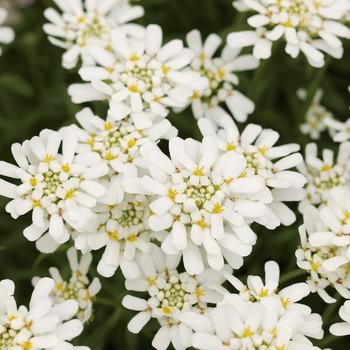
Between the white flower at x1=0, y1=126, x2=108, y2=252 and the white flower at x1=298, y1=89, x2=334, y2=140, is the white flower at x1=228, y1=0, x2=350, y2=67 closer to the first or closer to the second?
the white flower at x1=298, y1=89, x2=334, y2=140

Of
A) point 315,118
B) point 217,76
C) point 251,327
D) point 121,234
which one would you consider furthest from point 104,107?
point 251,327

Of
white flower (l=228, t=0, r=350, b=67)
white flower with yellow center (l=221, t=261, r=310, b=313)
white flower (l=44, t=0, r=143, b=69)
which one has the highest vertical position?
white flower (l=228, t=0, r=350, b=67)

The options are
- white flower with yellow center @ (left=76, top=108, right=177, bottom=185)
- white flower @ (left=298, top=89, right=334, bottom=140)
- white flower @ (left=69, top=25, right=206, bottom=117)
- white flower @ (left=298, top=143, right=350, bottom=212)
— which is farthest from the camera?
white flower @ (left=298, top=89, right=334, bottom=140)

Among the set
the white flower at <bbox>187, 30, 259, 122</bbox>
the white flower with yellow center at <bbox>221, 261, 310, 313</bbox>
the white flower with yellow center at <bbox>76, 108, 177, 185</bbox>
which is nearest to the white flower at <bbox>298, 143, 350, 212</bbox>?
the white flower at <bbox>187, 30, 259, 122</bbox>

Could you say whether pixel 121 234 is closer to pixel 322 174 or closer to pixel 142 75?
pixel 142 75

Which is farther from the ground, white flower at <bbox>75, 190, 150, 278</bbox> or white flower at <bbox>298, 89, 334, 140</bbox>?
white flower at <bbox>75, 190, 150, 278</bbox>

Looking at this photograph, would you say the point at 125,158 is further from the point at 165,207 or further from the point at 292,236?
the point at 292,236
